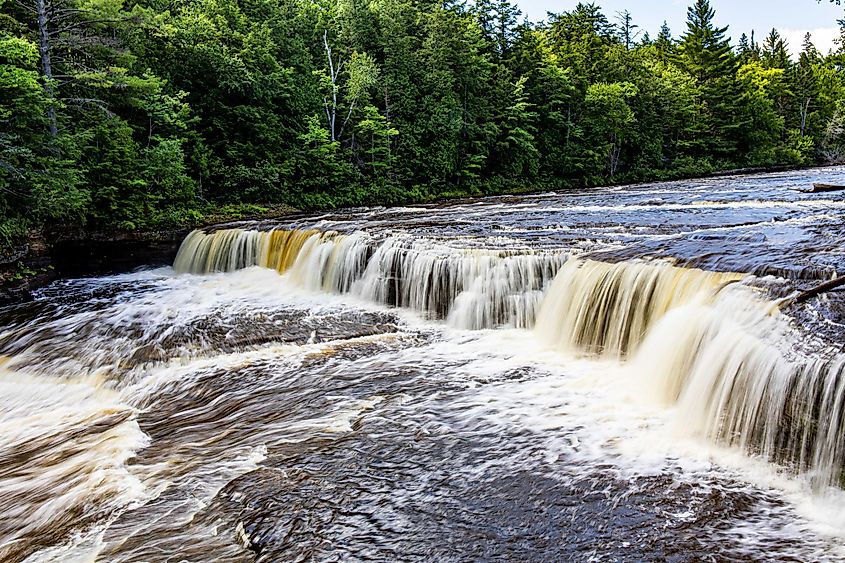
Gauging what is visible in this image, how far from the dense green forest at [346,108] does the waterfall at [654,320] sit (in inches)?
259

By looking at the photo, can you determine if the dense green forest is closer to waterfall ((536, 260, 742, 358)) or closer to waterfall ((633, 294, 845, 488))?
waterfall ((536, 260, 742, 358))

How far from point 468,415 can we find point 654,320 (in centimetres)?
266

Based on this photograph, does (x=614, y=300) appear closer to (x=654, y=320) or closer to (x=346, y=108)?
(x=654, y=320)

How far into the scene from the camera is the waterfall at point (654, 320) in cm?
405

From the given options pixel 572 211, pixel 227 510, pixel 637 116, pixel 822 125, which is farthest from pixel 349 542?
pixel 822 125

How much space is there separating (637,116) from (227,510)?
41341mm

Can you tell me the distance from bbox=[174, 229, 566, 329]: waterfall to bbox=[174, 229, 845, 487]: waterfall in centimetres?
2

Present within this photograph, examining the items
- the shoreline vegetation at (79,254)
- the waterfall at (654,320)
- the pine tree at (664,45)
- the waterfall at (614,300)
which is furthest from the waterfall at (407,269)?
the pine tree at (664,45)

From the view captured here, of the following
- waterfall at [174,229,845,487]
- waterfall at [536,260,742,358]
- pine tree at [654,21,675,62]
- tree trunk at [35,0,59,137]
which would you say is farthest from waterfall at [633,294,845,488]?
pine tree at [654,21,675,62]

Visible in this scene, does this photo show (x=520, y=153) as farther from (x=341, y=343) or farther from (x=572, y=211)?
(x=341, y=343)

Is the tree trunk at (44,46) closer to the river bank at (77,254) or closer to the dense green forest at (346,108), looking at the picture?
the dense green forest at (346,108)

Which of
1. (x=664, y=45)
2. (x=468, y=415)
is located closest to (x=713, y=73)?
(x=664, y=45)

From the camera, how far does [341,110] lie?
26.7 meters

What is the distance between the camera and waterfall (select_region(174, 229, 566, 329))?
27.5 feet
